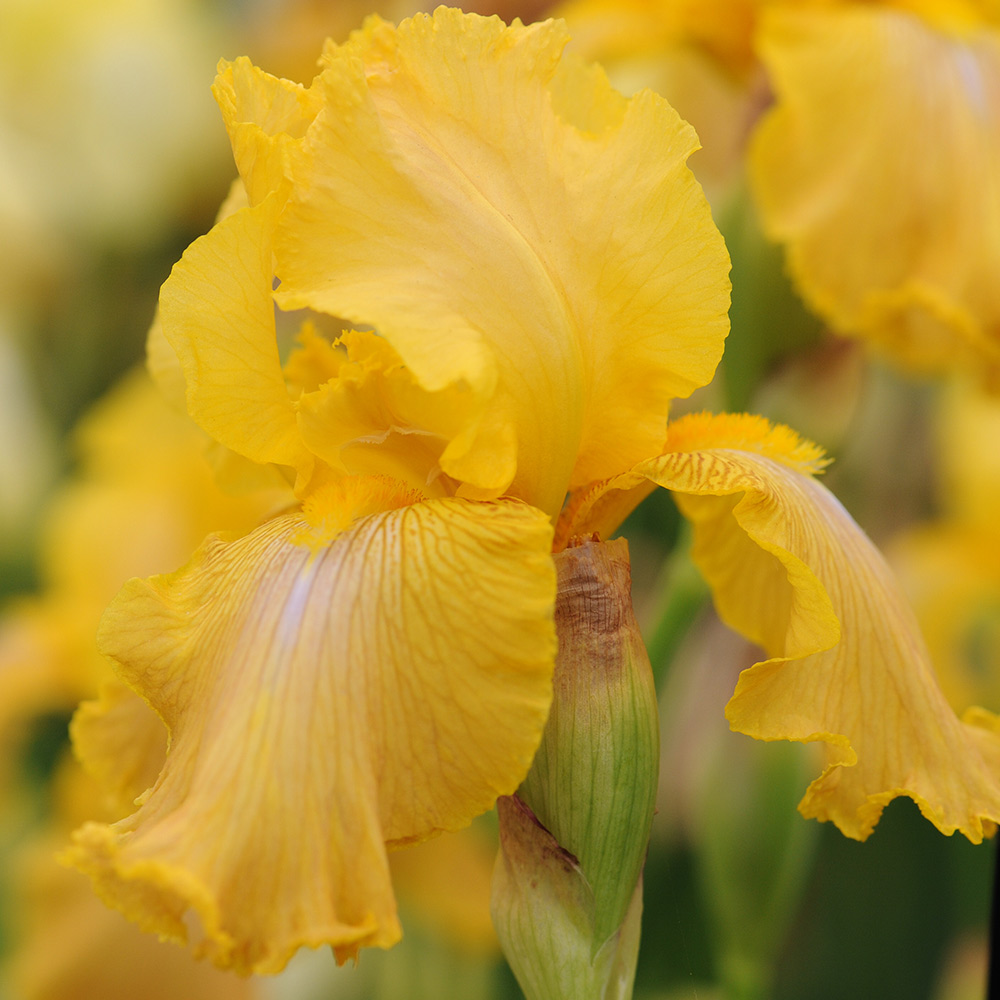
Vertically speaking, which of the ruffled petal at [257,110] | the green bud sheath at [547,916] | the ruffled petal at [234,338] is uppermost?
the ruffled petal at [257,110]

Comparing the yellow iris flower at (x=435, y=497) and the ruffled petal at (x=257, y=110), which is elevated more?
the ruffled petal at (x=257, y=110)

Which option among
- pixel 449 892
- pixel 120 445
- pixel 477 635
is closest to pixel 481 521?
pixel 477 635

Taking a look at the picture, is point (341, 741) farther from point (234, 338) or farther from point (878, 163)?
point (878, 163)

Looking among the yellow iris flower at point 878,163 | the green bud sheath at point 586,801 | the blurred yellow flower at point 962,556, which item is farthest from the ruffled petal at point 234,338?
the blurred yellow flower at point 962,556

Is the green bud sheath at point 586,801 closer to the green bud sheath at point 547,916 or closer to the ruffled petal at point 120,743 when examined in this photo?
the green bud sheath at point 547,916

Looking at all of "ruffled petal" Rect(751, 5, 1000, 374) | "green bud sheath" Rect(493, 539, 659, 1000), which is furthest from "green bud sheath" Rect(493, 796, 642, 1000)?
"ruffled petal" Rect(751, 5, 1000, 374)

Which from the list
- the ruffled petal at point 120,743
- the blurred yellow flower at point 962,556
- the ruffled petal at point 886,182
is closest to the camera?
the ruffled petal at point 120,743

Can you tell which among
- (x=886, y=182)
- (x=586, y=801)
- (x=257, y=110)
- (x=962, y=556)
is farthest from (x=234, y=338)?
(x=962, y=556)
